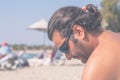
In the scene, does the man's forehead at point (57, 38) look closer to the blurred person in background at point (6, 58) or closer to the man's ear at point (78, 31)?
the man's ear at point (78, 31)

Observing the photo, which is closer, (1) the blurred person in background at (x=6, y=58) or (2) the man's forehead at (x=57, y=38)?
(2) the man's forehead at (x=57, y=38)

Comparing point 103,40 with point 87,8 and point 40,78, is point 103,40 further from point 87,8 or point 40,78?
point 40,78

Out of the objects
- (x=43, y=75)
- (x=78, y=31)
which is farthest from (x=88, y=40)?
(x=43, y=75)

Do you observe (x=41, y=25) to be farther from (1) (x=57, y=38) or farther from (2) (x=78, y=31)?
(2) (x=78, y=31)

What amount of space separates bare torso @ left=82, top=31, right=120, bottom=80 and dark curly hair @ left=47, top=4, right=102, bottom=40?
0.56 feet

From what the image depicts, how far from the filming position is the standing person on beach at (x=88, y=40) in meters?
1.95

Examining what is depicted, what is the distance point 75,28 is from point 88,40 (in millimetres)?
106

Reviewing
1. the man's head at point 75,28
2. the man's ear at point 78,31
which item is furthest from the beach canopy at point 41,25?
the man's ear at point 78,31

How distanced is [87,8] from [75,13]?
128 millimetres

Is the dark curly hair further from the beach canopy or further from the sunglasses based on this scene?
the beach canopy

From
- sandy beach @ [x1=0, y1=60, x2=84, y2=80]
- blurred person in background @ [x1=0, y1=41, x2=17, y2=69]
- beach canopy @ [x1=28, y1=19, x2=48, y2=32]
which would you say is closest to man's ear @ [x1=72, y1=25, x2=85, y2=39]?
sandy beach @ [x1=0, y1=60, x2=84, y2=80]

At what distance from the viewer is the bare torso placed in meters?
1.93

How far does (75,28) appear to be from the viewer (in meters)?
2.18

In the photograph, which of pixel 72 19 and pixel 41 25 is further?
pixel 41 25
